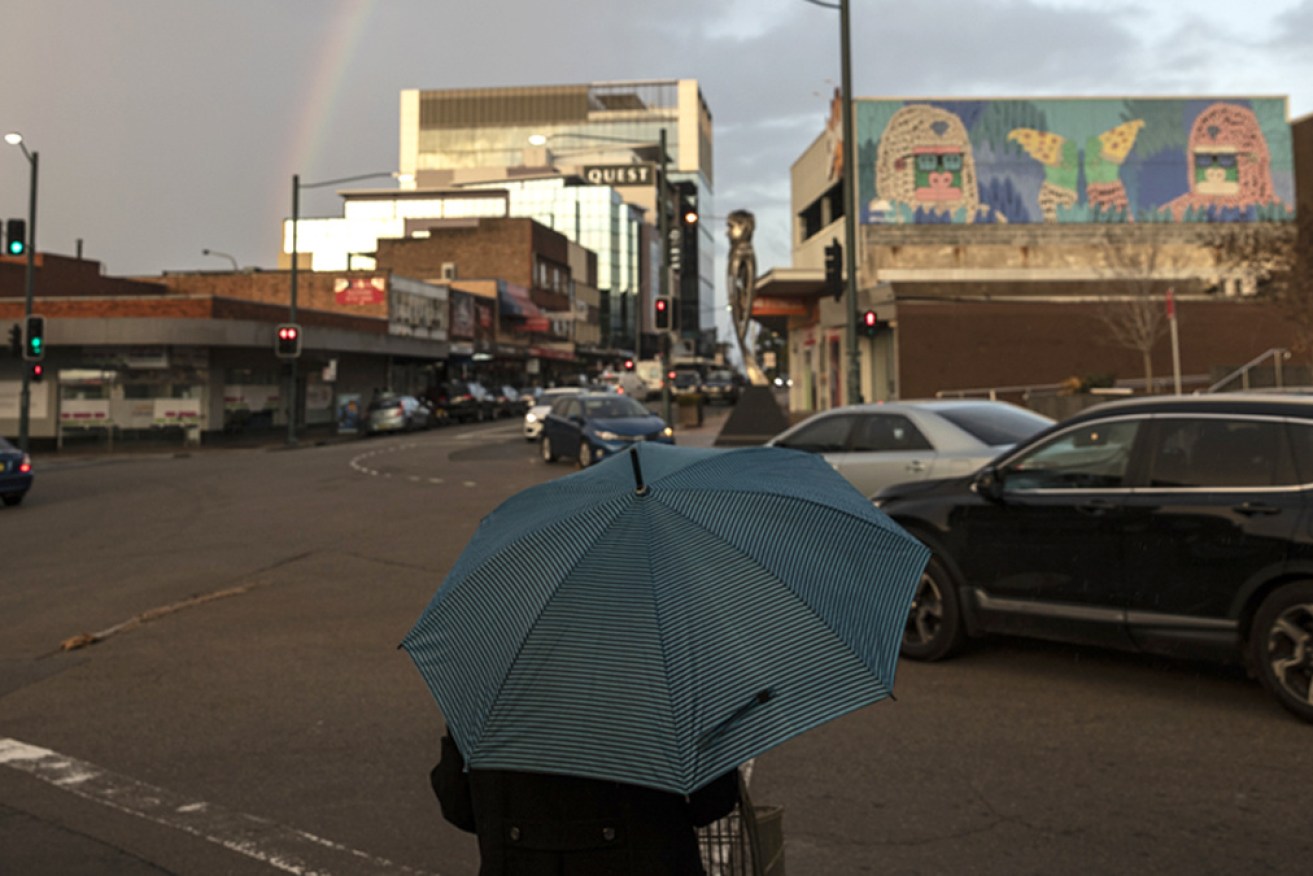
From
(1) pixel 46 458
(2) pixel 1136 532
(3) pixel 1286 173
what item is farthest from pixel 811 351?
(2) pixel 1136 532

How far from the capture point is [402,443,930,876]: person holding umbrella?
2098 mm

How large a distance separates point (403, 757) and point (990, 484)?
382 centimetres

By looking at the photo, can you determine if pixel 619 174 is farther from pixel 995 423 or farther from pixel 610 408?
pixel 995 423

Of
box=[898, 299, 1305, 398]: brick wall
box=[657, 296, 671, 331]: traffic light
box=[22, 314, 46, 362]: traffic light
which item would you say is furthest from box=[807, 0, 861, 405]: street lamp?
box=[22, 314, 46, 362]: traffic light

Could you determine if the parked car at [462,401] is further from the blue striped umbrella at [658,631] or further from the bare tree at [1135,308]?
the blue striped umbrella at [658,631]

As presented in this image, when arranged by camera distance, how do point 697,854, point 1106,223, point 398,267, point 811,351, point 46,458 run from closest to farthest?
1. point 697,854
2. point 46,458
3. point 1106,223
4. point 811,351
5. point 398,267

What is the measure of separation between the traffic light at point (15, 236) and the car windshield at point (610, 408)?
13.5 m

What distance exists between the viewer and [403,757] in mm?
5645

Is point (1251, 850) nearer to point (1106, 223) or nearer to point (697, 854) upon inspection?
point (697, 854)

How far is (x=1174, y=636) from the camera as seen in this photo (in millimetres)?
6047

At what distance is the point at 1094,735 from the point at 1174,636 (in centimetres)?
80

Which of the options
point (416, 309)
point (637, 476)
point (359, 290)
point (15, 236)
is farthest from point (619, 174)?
point (637, 476)

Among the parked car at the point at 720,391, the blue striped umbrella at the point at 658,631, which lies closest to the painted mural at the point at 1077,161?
the parked car at the point at 720,391

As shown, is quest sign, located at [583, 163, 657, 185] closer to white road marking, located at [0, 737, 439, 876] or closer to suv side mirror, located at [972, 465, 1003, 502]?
suv side mirror, located at [972, 465, 1003, 502]
